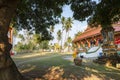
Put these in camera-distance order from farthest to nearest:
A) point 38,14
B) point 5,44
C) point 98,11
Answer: point 38,14, point 98,11, point 5,44

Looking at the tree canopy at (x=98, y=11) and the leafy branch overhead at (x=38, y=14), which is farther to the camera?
the leafy branch overhead at (x=38, y=14)

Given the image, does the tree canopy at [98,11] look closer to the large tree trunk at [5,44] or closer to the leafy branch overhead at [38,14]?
the leafy branch overhead at [38,14]

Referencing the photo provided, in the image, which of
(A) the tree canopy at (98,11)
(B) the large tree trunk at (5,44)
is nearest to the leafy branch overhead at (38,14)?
(A) the tree canopy at (98,11)

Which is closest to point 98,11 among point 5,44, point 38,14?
point 38,14

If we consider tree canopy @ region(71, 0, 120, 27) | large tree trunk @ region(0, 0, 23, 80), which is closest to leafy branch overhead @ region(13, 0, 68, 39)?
tree canopy @ region(71, 0, 120, 27)

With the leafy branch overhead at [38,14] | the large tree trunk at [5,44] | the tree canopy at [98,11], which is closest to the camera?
the large tree trunk at [5,44]

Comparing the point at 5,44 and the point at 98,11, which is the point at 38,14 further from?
the point at 5,44

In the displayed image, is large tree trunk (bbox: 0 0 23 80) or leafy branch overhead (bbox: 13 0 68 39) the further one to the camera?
leafy branch overhead (bbox: 13 0 68 39)

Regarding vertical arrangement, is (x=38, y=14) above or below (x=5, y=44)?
above

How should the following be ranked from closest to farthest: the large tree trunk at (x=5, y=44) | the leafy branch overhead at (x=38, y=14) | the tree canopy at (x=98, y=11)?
the large tree trunk at (x=5, y=44), the tree canopy at (x=98, y=11), the leafy branch overhead at (x=38, y=14)

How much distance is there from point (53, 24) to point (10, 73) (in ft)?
23.3

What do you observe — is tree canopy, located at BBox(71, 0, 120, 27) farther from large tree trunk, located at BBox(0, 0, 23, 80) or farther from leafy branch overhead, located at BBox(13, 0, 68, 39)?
large tree trunk, located at BBox(0, 0, 23, 80)

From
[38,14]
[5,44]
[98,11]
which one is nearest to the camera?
[5,44]

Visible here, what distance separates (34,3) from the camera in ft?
43.3
